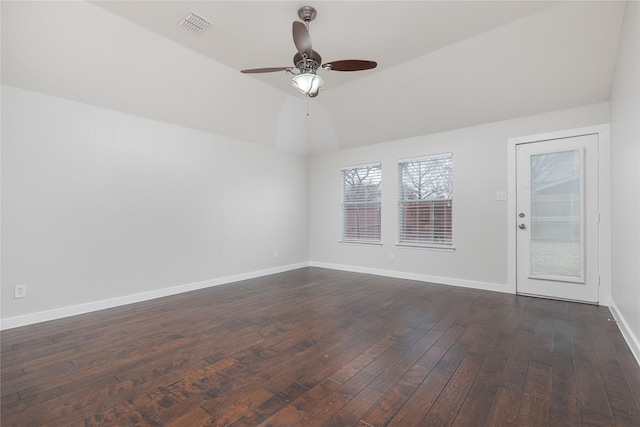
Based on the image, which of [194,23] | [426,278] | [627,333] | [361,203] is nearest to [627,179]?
[627,333]

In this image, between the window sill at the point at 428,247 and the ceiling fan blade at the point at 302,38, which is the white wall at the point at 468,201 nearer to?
the window sill at the point at 428,247

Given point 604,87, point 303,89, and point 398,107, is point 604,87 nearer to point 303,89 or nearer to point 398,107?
point 398,107

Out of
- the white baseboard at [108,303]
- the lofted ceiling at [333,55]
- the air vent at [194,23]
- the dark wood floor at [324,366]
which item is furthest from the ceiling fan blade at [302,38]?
the white baseboard at [108,303]

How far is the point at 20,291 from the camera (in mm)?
3012

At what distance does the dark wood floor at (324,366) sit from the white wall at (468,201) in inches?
38.2

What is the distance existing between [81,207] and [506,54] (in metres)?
5.17

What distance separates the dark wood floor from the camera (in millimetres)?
1647

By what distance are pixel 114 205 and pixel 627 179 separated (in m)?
5.36

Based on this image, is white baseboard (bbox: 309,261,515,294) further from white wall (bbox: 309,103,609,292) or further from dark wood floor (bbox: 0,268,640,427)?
dark wood floor (bbox: 0,268,640,427)

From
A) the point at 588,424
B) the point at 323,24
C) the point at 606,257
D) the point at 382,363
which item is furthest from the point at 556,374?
the point at 323,24

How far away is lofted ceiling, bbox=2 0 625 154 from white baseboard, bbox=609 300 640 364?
2506 mm

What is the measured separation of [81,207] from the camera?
11.2ft

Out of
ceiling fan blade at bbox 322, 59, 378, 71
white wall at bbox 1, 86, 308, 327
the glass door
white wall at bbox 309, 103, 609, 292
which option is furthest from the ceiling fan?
the glass door

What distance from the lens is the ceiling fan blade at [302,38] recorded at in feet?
7.32
